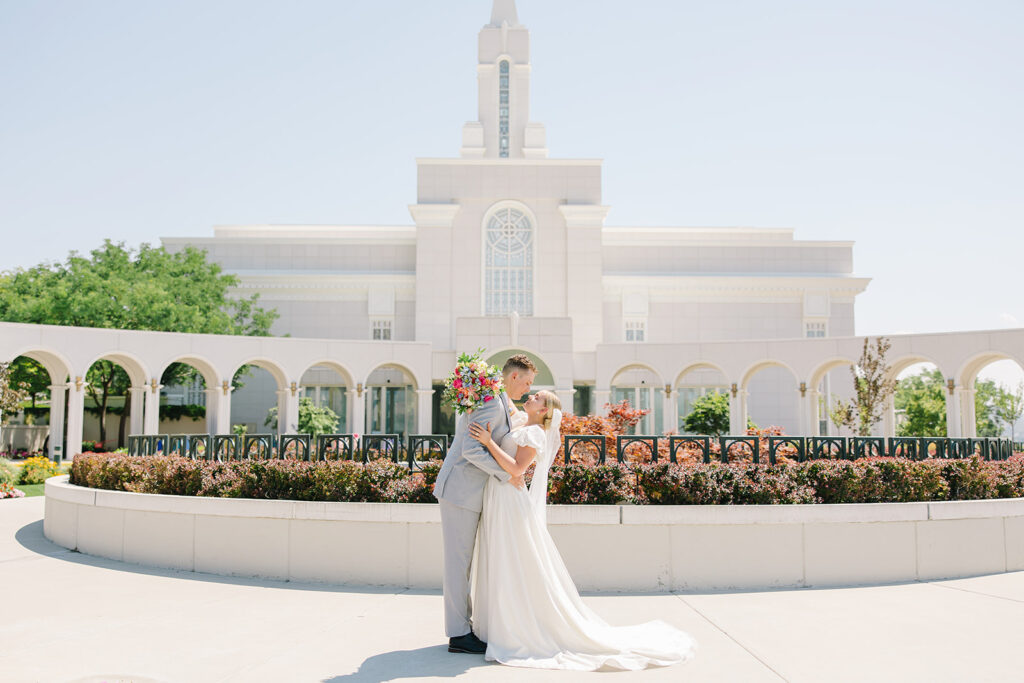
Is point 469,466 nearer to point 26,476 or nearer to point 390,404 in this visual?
point 26,476

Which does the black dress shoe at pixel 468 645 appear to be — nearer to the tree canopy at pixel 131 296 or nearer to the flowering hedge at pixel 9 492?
the flowering hedge at pixel 9 492

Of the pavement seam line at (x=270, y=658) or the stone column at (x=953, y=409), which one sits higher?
the stone column at (x=953, y=409)

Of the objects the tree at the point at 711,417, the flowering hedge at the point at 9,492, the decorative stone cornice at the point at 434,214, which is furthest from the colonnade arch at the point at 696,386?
the flowering hedge at the point at 9,492

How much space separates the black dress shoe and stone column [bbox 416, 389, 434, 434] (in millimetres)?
21809

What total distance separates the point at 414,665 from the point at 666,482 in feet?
11.9

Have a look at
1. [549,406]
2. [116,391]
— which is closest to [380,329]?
[116,391]

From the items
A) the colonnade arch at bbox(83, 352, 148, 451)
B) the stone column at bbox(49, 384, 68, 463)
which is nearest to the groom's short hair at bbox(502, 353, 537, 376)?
the colonnade arch at bbox(83, 352, 148, 451)

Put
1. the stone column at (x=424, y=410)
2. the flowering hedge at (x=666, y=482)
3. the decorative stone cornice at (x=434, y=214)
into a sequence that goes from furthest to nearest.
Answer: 1. the decorative stone cornice at (x=434, y=214)
2. the stone column at (x=424, y=410)
3. the flowering hedge at (x=666, y=482)

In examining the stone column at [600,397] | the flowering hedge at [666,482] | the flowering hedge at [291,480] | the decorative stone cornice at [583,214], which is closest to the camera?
the flowering hedge at [666,482]

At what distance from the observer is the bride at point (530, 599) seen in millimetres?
5223

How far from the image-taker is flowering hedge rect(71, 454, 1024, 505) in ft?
26.0

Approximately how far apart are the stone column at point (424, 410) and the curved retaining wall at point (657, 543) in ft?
62.1

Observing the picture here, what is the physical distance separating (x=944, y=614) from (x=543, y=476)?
367 cm

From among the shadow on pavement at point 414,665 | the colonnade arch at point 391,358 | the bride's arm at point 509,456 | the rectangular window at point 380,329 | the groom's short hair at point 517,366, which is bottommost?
the shadow on pavement at point 414,665
